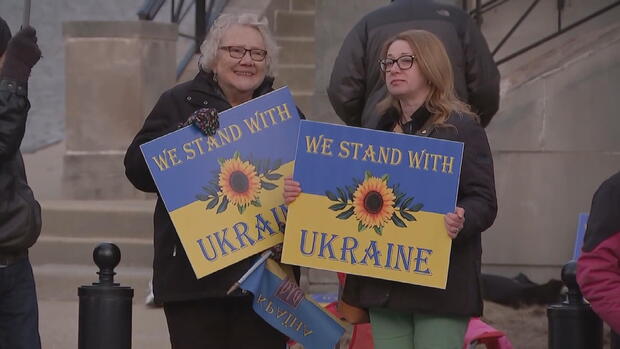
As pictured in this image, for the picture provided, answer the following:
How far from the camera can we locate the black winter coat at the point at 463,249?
4.99m

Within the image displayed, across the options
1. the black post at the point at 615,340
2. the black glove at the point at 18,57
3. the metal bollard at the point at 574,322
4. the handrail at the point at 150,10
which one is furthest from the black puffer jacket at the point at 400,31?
the handrail at the point at 150,10

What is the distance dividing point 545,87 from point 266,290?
15.3ft

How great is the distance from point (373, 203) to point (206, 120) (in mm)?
645

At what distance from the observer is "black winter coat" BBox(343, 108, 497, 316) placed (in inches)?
197

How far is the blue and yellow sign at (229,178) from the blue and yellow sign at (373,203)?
249mm

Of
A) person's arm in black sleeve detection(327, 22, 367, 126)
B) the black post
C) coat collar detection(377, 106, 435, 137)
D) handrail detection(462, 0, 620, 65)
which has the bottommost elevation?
the black post

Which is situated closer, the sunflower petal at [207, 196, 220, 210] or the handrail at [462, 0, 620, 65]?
the sunflower petal at [207, 196, 220, 210]

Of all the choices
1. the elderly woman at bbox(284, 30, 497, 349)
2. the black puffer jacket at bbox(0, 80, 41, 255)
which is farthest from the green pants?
the black puffer jacket at bbox(0, 80, 41, 255)

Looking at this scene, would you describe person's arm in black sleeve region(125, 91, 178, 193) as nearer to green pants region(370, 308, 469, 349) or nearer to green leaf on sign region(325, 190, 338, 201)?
green leaf on sign region(325, 190, 338, 201)

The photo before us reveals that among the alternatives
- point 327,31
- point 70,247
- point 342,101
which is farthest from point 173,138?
point 70,247

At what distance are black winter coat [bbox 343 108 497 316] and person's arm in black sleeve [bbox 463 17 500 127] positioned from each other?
2.26 metres

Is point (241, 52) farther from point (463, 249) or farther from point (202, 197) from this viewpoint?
point (463, 249)

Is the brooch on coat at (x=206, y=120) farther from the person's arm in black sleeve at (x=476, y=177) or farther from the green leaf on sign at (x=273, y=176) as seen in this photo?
the person's arm in black sleeve at (x=476, y=177)

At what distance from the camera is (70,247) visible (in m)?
10.2
